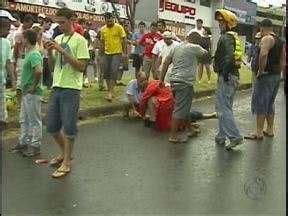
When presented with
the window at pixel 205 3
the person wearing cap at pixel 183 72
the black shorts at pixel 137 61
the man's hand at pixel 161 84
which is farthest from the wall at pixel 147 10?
the person wearing cap at pixel 183 72

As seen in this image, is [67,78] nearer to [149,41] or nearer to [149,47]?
[149,47]

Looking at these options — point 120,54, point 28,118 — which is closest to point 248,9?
point 120,54

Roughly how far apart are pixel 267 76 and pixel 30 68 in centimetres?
339

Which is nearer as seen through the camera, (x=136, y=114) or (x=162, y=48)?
(x=136, y=114)

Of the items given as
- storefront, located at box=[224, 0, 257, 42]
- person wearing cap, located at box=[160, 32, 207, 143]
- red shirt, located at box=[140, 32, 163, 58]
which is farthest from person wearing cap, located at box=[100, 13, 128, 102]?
storefront, located at box=[224, 0, 257, 42]

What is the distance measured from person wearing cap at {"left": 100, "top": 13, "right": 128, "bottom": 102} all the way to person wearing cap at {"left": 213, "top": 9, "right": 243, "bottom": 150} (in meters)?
3.50

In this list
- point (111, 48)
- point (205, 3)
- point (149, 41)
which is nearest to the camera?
point (111, 48)

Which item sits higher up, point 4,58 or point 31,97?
point 4,58

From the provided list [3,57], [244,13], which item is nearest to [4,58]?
[3,57]

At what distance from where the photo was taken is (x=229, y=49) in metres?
7.61

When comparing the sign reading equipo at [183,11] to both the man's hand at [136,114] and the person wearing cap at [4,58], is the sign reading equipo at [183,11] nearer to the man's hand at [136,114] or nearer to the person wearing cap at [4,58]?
the man's hand at [136,114]

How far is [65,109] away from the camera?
242 inches

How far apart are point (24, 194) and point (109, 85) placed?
5810mm

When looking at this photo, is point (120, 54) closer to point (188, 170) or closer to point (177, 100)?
point (177, 100)
